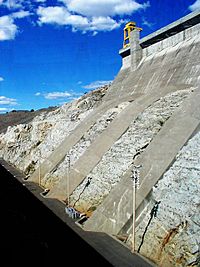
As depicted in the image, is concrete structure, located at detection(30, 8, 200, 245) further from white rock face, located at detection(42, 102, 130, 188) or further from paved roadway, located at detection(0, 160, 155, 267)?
paved roadway, located at detection(0, 160, 155, 267)

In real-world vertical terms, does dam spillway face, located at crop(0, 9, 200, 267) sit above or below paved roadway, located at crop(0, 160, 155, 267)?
above

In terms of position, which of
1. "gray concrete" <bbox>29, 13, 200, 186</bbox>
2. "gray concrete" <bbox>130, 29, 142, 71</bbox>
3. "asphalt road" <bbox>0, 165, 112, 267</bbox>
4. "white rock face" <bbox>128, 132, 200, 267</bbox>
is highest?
"gray concrete" <bbox>130, 29, 142, 71</bbox>

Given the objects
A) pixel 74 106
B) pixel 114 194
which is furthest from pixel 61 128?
pixel 114 194

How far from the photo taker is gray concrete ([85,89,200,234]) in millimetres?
16484

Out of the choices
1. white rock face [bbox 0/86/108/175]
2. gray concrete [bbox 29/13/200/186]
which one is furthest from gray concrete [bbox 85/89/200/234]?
white rock face [bbox 0/86/108/175]

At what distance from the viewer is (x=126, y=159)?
21.3 meters

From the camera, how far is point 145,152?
19234mm

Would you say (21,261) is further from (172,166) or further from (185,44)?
(185,44)

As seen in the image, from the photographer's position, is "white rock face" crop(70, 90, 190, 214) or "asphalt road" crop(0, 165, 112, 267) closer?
"asphalt road" crop(0, 165, 112, 267)

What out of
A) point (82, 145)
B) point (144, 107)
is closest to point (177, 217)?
point (144, 107)

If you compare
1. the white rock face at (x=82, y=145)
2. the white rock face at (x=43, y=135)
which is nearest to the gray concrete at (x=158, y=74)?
the white rock face at (x=82, y=145)

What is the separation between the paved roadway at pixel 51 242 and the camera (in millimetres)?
13414

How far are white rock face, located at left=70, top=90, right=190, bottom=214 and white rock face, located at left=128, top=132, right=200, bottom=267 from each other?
524 cm

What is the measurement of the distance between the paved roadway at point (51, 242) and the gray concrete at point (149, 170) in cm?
97
